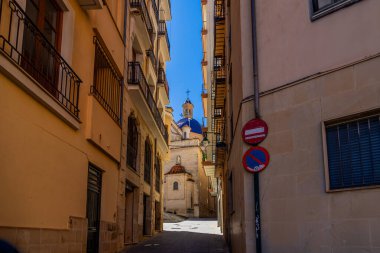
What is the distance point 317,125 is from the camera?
677cm

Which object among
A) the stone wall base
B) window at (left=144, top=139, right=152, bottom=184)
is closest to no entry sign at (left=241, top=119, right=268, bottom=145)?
the stone wall base

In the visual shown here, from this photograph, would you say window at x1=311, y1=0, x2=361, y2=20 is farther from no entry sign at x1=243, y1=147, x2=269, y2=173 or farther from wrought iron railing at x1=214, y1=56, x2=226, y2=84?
wrought iron railing at x1=214, y1=56, x2=226, y2=84

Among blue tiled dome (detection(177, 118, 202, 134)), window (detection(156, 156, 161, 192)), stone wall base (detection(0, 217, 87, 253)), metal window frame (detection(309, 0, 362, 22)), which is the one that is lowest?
stone wall base (detection(0, 217, 87, 253))

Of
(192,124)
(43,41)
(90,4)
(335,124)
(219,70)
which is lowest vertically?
(335,124)

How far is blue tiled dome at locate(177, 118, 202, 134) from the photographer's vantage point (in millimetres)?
72688

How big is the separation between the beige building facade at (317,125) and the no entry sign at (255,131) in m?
0.11

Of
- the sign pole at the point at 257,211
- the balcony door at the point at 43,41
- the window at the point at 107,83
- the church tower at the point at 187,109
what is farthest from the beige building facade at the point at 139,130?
the church tower at the point at 187,109

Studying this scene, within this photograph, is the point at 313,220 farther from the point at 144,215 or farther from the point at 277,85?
the point at 144,215

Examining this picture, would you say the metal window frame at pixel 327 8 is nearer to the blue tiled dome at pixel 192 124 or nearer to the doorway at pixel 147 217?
the doorway at pixel 147 217

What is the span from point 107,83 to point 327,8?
674 cm

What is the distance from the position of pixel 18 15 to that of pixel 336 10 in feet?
15.5

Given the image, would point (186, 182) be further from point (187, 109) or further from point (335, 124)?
point (335, 124)

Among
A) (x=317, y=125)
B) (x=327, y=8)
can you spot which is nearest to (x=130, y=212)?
(x=317, y=125)

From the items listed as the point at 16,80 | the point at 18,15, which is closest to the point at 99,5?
the point at 18,15
